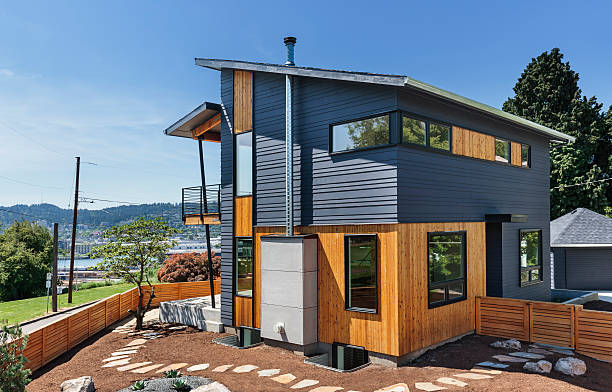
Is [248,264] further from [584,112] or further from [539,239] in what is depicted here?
[584,112]

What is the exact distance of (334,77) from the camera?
9625mm

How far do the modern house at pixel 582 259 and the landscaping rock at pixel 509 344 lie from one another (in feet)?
38.4

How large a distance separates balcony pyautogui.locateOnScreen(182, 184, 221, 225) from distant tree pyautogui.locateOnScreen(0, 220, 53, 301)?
26.5m

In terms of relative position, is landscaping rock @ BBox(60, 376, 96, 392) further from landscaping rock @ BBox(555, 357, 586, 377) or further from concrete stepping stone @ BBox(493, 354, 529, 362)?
landscaping rock @ BBox(555, 357, 586, 377)

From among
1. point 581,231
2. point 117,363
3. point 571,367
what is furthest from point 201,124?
point 581,231

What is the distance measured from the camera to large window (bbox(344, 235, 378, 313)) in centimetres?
921

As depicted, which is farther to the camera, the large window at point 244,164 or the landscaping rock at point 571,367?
the large window at point 244,164

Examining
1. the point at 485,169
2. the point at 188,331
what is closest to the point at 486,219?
the point at 485,169

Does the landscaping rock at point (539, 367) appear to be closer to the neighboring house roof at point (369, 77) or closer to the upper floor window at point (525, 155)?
the neighboring house roof at point (369, 77)

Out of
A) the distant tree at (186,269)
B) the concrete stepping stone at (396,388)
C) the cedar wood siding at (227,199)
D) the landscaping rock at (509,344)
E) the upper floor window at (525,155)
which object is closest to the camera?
the concrete stepping stone at (396,388)

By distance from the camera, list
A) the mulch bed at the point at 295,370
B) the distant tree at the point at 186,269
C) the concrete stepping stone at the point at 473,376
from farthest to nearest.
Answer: the distant tree at the point at 186,269 < the concrete stepping stone at the point at 473,376 < the mulch bed at the point at 295,370

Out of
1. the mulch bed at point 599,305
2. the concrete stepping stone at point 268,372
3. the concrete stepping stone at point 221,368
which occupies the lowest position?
the concrete stepping stone at point 221,368

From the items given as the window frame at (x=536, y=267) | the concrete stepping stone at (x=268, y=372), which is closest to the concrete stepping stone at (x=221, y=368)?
the concrete stepping stone at (x=268, y=372)

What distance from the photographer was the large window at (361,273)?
363 inches
